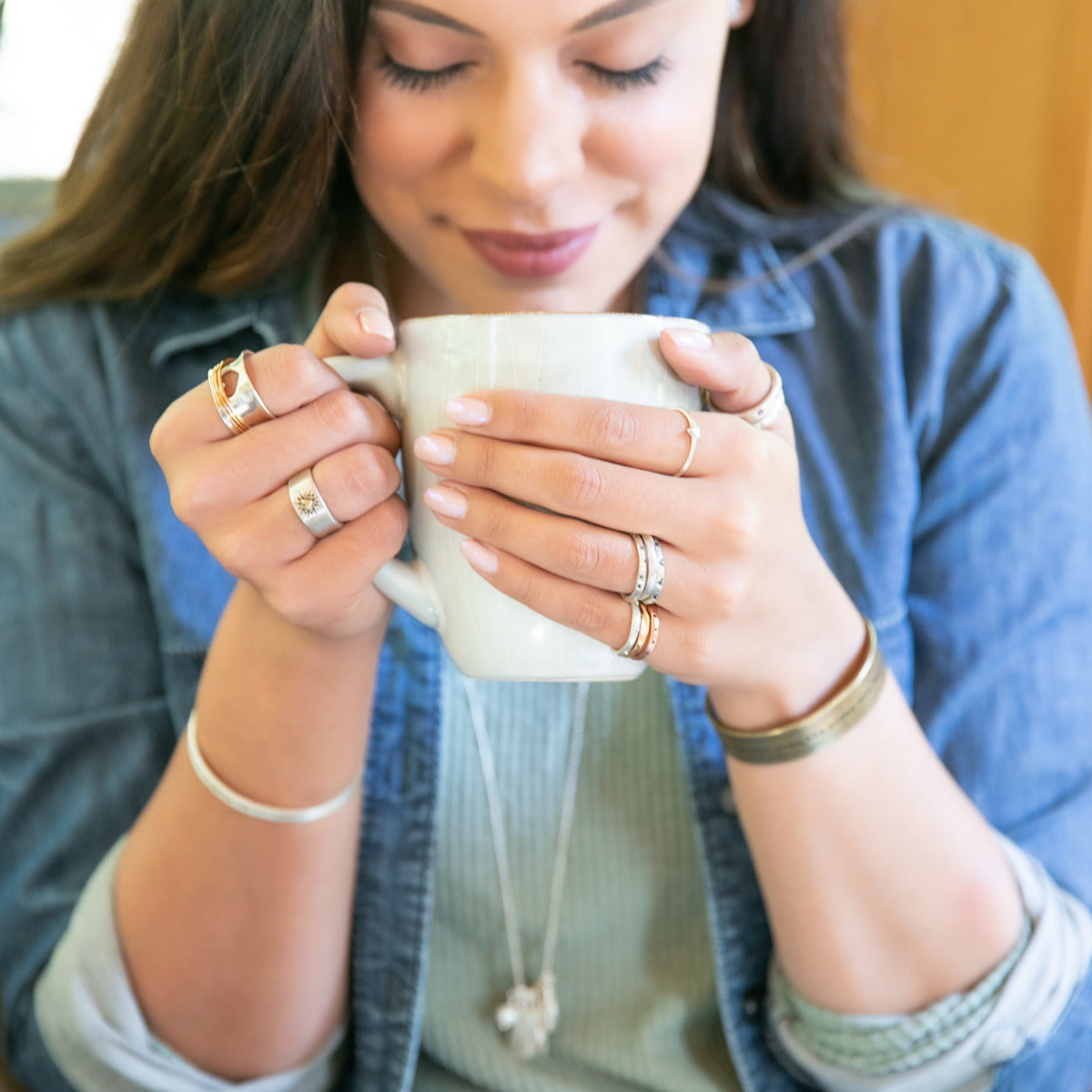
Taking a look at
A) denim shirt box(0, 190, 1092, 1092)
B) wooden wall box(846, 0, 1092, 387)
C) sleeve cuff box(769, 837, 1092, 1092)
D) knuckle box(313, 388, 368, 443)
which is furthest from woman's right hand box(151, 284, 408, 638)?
wooden wall box(846, 0, 1092, 387)

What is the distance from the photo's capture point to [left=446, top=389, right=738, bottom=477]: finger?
505 mm

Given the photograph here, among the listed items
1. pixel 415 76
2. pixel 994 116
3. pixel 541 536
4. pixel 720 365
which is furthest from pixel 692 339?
pixel 994 116

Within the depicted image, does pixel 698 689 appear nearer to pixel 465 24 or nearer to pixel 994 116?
pixel 465 24

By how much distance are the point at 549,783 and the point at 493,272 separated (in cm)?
42

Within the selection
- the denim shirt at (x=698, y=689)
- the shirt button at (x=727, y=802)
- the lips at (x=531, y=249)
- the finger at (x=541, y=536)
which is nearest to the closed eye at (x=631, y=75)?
the lips at (x=531, y=249)

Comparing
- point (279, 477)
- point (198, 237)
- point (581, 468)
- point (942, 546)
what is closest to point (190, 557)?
point (198, 237)

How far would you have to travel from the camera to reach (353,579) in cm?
56

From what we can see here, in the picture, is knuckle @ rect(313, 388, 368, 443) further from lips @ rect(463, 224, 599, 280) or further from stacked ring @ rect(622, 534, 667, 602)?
lips @ rect(463, 224, 599, 280)

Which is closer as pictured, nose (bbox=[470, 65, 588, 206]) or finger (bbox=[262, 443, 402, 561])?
finger (bbox=[262, 443, 402, 561])

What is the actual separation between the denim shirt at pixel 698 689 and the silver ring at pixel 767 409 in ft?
1.09

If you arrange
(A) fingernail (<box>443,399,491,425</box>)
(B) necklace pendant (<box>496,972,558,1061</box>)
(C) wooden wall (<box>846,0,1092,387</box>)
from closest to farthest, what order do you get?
(A) fingernail (<box>443,399,491,425</box>), (B) necklace pendant (<box>496,972,558,1061</box>), (C) wooden wall (<box>846,0,1092,387</box>)

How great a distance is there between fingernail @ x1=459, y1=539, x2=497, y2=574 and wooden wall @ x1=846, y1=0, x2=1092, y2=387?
0.92 metres

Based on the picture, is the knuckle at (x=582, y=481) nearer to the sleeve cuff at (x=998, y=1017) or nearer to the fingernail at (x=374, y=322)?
the fingernail at (x=374, y=322)

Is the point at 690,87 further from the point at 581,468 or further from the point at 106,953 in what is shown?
the point at 106,953
